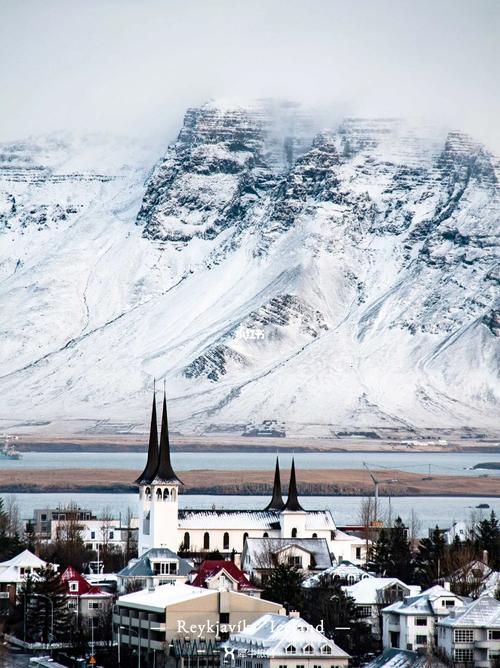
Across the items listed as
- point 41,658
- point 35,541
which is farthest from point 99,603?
point 35,541

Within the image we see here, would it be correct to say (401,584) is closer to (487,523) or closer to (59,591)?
(59,591)

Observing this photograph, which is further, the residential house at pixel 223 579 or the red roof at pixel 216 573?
the red roof at pixel 216 573

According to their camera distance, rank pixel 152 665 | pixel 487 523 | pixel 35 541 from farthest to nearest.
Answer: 1. pixel 35 541
2. pixel 487 523
3. pixel 152 665

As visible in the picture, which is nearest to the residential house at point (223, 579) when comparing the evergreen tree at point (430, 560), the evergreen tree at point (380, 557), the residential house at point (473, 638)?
the evergreen tree at point (430, 560)

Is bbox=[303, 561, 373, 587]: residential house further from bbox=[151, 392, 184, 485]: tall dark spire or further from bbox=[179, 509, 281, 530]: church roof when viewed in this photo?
bbox=[179, 509, 281, 530]: church roof

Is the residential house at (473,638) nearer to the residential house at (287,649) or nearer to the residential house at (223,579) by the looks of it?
the residential house at (287,649)

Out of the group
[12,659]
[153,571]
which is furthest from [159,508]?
[12,659]
